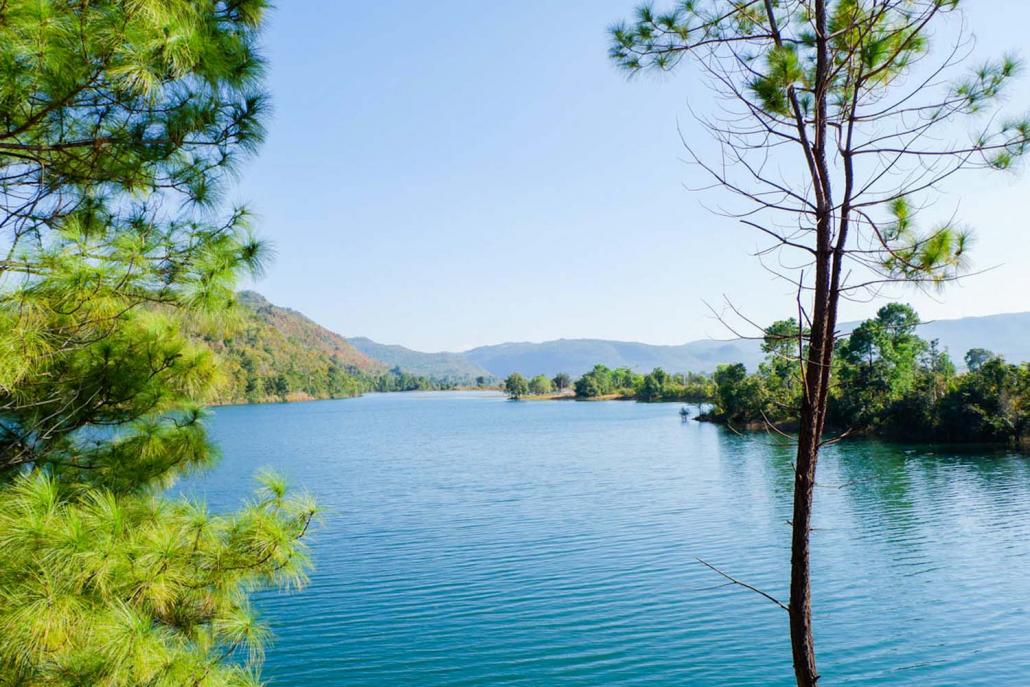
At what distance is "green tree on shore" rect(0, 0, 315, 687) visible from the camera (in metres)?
3.80

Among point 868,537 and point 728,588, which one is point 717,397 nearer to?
point 868,537

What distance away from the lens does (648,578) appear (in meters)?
14.6

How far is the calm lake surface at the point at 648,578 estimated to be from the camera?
415 inches

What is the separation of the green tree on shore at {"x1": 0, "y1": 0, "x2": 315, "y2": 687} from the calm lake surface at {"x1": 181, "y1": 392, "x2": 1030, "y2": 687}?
7.87 feet

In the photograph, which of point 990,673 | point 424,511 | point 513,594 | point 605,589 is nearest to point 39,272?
point 513,594

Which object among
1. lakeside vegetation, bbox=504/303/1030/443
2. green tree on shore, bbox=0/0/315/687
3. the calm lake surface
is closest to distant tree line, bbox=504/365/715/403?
lakeside vegetation, bbox=504/303/1030/443

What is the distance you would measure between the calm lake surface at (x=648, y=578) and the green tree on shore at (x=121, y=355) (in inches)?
94.4

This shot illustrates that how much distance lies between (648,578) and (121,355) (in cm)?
1188

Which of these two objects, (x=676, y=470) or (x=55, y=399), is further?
(x=676, y=470)

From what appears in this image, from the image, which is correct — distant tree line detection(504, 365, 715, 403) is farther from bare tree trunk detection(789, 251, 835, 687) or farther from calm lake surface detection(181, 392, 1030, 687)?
bare tree trunk detection(789, 251, 835, 687)

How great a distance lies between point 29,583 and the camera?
12.5ft

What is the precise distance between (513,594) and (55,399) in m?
10.1

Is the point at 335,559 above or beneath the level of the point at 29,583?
beneath

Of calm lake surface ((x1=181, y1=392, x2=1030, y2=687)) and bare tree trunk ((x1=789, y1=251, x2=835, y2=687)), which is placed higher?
bare tree trunk ((x1=789, y1=251, x2=835, y2=687))
